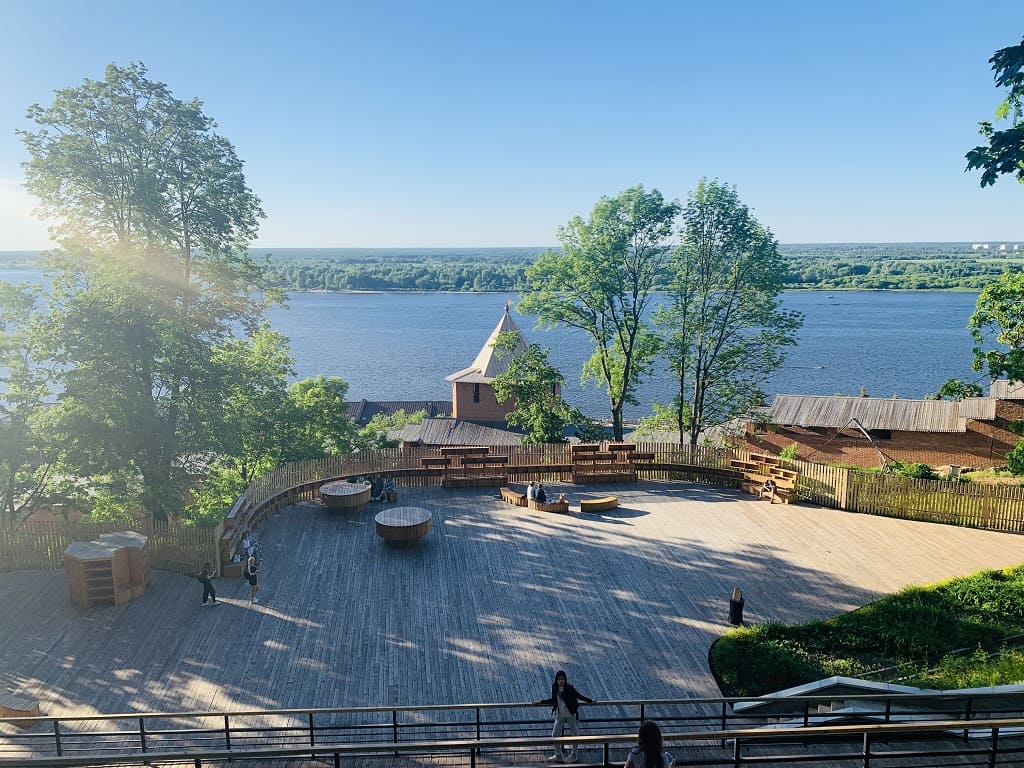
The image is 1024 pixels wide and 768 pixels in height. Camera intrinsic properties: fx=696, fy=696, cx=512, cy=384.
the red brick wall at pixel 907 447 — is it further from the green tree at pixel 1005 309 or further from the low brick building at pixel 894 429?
the green tree at pixel 1005 309

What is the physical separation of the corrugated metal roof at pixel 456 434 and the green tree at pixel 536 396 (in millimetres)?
6483

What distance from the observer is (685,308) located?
36469 mm

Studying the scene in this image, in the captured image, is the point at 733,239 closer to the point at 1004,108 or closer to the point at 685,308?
the point at 685,308

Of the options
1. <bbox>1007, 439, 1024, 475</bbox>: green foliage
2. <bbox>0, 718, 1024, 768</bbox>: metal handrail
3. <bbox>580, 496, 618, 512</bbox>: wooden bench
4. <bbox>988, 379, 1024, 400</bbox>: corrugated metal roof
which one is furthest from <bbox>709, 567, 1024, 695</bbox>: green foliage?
<bbox>988, 379, 1024, 400</bbox>: corrugated metal roof

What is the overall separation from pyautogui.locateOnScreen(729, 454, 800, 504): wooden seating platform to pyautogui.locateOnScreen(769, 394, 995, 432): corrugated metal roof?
18576mm

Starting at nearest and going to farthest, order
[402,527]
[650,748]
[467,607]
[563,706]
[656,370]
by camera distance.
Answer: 1. [650,748]
2. [563,706]
3. [467,607]
4. [402,527]
5. [656,370]

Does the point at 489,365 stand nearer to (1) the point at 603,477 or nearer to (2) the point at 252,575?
(1) the point at 603,477

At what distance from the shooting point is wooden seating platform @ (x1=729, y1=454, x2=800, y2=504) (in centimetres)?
2303

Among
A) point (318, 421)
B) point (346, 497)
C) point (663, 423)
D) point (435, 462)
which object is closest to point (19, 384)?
point (346, 497)

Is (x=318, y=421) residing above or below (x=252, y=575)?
above

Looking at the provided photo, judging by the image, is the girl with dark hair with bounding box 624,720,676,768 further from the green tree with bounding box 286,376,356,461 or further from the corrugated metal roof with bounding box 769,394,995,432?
the corrugated metal roof with bounding box 769,394,995,432

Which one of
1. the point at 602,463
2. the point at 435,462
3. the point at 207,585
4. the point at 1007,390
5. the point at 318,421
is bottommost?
the point at 207,585

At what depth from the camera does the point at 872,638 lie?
13.4 meters

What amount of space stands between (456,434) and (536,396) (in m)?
10.8
